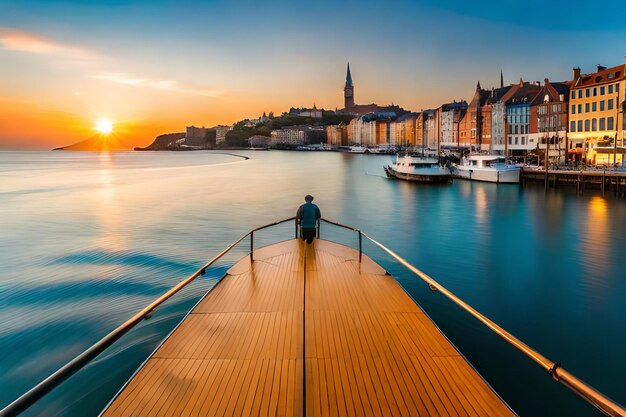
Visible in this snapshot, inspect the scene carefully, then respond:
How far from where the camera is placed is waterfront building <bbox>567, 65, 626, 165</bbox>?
188ft

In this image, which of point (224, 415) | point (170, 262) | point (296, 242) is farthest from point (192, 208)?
point (224, 415)

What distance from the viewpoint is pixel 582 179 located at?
48.5 m

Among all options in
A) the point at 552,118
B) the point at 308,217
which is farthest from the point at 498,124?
the point at 308,217

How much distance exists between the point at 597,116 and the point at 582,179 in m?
21.0

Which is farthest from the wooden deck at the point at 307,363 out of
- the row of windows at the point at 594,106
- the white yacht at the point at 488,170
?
the row of windows at the point at 594,106

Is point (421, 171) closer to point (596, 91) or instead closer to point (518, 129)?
point (596, 91)

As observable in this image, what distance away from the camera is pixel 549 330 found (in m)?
12.4

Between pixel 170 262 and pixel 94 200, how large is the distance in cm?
3284

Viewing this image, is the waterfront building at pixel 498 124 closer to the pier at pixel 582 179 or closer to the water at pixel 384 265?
the pier at pixel 582 179

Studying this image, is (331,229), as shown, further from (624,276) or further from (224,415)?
(224,415)

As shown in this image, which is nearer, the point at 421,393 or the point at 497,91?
the point at 421,393

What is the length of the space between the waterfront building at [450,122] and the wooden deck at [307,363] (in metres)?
110

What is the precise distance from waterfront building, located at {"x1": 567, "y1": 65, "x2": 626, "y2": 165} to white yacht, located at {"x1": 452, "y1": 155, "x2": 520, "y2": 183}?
36.3 ft

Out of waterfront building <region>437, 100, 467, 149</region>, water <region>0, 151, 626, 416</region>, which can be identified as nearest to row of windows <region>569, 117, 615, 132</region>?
water <region>0, 151, 626, 416</region>
